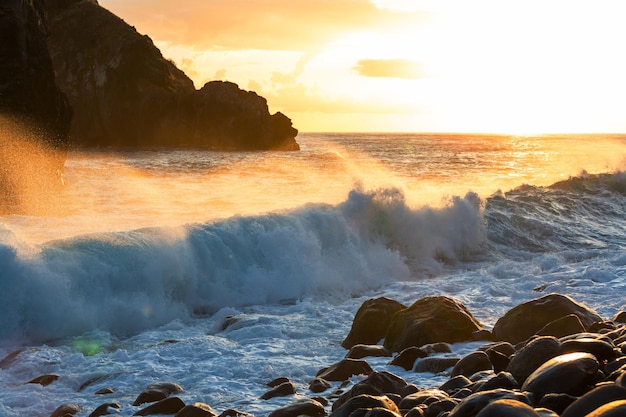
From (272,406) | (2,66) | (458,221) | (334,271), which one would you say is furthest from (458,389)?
(2,66)

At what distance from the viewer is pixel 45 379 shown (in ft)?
26.7

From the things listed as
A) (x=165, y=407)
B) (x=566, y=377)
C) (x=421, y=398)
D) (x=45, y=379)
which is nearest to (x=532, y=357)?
(x=566, y=377)

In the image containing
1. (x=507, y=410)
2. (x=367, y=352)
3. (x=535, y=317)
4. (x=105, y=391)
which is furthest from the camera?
(x=535, y=317)

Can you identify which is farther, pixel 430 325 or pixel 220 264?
pixel 220 264

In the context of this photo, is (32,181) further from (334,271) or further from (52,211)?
(334,271)

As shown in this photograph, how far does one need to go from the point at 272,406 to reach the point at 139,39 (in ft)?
270

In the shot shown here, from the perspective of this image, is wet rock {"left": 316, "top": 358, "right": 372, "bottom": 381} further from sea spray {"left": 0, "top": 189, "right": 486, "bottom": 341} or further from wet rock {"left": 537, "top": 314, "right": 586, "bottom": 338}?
sea spray {"left": 0, "top": 189, "right": 486, "bottom": 341}

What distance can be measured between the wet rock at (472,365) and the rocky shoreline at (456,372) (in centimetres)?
1

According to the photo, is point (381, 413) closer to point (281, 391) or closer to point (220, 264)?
point (281, 391)

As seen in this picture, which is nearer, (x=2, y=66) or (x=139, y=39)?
(x=2, y=66)

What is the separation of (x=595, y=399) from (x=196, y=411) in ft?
12.8

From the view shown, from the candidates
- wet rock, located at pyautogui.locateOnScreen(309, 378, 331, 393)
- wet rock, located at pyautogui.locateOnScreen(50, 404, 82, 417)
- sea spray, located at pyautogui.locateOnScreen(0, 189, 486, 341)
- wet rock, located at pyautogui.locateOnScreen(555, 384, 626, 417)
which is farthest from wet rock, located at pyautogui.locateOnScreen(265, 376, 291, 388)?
sea spray, located at pyautogui.locateOnScreen(0, 189, 486, 341)

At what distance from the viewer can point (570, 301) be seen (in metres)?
9.30

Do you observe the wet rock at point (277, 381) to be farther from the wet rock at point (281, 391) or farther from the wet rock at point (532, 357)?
the wet rock at point (532, 357)
